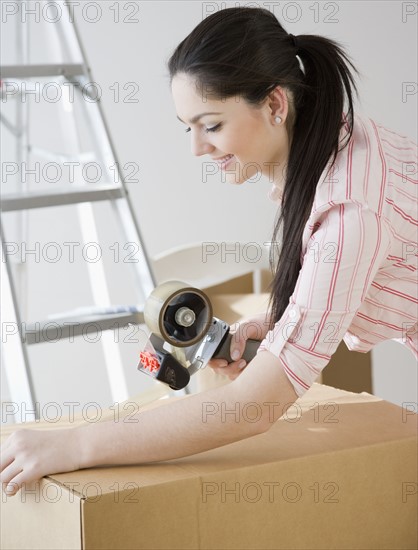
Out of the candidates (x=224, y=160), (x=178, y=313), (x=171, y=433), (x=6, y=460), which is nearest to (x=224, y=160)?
(x=224, y=160)

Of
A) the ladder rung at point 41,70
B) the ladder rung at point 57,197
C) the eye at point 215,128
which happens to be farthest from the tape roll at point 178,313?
the ladder rung at point 41,70

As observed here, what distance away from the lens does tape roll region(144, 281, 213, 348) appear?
44.9 inches

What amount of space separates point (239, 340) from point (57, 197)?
2.11 feet

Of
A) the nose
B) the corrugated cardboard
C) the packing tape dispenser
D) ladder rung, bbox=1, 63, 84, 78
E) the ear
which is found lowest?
the corrugated cardboard

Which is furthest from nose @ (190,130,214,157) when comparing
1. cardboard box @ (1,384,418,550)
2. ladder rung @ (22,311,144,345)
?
ladder rung @ (22,311,144,345)

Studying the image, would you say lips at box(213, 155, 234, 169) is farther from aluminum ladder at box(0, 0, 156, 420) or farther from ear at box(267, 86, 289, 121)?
aluminum ladder at box(0, 0, 156, 420)

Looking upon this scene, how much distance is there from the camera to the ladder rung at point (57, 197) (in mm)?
1734

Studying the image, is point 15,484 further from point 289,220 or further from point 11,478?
point 289,220

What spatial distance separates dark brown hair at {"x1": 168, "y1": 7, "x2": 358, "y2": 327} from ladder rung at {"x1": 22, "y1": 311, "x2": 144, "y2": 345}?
0.61 m

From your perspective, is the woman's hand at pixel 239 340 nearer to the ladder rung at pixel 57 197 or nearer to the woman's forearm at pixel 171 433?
the woman's forearm at pixel 171 433

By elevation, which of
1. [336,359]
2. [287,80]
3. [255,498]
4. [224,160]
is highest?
[287,80]

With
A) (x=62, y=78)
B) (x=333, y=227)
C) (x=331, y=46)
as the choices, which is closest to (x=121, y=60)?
(x=62, y=78)

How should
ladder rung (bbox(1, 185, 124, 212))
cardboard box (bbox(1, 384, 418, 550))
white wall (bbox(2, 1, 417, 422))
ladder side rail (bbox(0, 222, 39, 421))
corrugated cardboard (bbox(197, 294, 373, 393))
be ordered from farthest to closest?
white wall (bbox(2, 1, 417, 422)), corrugated cardboard (bbox(197, 294, 373, 393)), ladder rung (bbox(1, 185, 124, 212)), ladder side rail (bbox(0, 222, 39, 421)), cardboard box (bbox(1, 384, 418, 550))

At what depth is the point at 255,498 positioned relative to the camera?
3.51 ft
